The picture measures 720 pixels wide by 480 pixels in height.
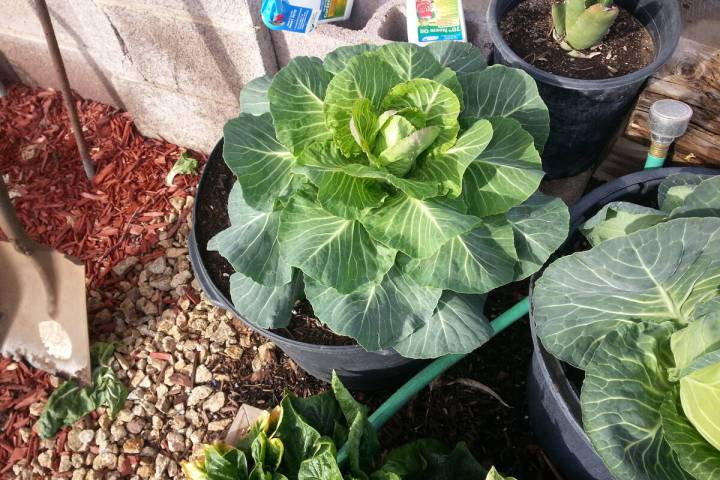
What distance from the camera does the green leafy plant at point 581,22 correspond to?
6.21 feet

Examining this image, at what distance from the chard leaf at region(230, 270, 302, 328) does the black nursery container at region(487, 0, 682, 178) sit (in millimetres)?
1007

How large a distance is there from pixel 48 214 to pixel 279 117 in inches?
70.9

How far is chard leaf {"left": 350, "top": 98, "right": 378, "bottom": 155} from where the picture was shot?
1471 millimetres

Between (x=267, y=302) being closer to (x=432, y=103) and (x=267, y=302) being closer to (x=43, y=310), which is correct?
(x=432, y=103)

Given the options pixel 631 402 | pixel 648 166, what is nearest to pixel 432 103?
pixel 631 402

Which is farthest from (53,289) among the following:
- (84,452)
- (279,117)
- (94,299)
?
(279,117)

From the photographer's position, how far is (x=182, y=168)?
2.89 metres

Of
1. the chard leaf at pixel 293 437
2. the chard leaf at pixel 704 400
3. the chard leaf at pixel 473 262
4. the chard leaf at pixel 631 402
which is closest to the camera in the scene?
the chard leaf at pixel 704 400

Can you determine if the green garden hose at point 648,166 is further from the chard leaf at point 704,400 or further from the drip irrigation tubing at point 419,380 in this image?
the chard leaf at point 704,400

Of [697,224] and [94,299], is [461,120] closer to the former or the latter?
[697,224]

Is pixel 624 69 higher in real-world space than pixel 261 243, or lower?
higher

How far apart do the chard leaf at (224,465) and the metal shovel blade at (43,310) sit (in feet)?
3.33

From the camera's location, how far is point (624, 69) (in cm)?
204

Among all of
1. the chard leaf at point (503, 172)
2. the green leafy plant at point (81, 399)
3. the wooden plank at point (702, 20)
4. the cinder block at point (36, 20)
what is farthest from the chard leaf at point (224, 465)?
the wooden plank at point (702, 20)
